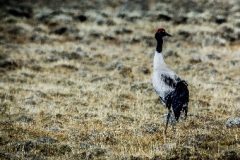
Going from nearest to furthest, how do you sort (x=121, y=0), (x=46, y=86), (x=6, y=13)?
(x=46, y=86) < (x=6, y=13) < (x=121, y=0)

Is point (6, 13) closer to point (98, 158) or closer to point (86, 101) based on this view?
point (86, 101)

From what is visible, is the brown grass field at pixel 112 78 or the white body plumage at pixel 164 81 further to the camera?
the white body plumage at pixel 164 81

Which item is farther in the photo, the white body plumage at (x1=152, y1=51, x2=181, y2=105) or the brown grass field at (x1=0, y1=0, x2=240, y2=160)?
the white body plumage at (x1=152, y1=51, x2=181, y2=105)

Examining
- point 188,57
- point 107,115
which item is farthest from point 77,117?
point 188,57

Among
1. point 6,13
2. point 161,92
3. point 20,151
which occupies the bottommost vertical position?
point 20,151

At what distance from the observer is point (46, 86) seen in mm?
15148

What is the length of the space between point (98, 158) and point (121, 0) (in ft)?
125

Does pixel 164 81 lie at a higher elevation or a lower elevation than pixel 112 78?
higher

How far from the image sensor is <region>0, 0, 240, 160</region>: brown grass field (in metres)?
7.39

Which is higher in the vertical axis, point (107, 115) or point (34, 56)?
point (34, 56)

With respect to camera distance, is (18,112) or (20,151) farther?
A: (18,112)

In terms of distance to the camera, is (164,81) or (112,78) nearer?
(164,81)

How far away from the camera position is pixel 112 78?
17.4 meters

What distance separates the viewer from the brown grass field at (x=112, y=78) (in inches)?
291
